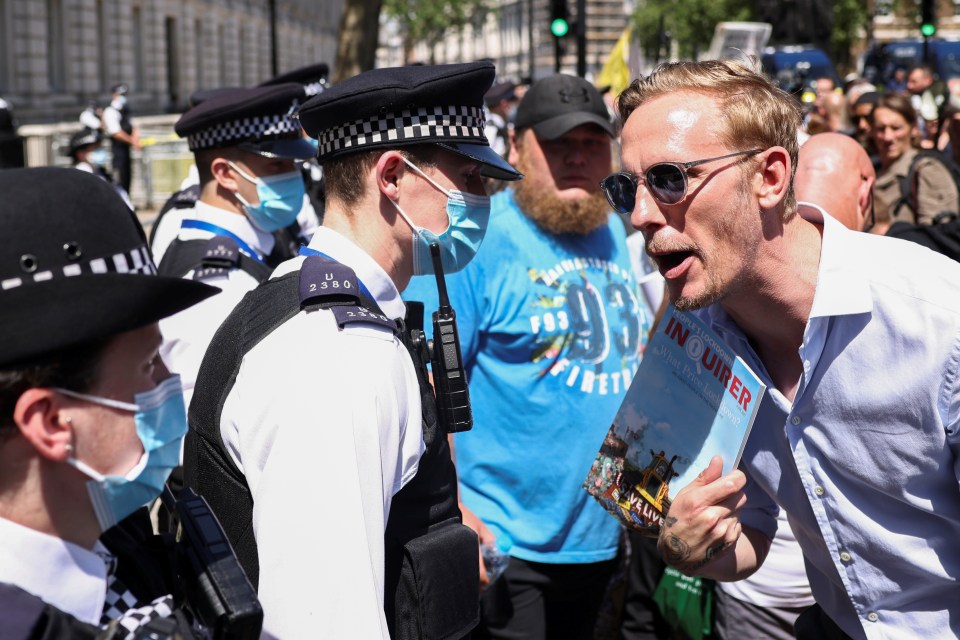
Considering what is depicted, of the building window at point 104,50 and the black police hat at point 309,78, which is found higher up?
the building window at point 104,50

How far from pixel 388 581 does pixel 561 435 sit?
1.83 metres

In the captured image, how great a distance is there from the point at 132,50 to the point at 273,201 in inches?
1572

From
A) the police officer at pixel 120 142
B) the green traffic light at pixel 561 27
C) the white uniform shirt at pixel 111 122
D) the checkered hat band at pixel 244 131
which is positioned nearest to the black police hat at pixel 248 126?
the checkered hat band at pixel 244 131

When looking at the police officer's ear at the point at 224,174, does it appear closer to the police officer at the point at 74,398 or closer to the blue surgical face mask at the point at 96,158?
the police officer at the point at 74,398

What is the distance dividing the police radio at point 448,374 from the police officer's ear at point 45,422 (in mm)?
1029

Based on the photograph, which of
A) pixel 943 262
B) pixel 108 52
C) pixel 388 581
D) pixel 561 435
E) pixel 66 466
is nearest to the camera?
pixel 66 466

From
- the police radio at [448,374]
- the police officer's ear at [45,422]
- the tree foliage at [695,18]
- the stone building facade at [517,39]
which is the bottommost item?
the police radio at [448,374]

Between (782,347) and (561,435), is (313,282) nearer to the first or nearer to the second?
(782,347)

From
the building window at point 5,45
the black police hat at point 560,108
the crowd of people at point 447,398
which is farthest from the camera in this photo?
the building window at point 5,45

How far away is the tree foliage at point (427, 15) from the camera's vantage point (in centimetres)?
7475

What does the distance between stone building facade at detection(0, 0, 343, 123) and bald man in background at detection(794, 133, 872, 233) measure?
22.9 metres

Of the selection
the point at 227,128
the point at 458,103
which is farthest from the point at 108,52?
the point at 458,103

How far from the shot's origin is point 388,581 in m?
2.34

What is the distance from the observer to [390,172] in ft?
8.61
